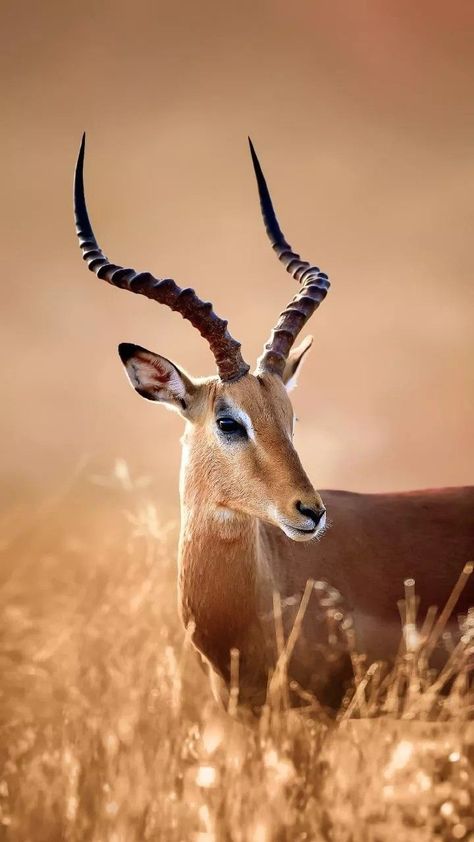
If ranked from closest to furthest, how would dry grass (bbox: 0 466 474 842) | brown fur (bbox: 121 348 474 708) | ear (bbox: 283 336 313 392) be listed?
dry grass (bbox: 0 466 474 842), brown fur (bbox: 121 348 474 708), ear (bbox: 283 336 313 392)

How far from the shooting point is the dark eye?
5462mm

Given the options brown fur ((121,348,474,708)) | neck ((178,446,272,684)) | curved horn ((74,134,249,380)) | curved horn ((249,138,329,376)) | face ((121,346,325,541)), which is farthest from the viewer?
curved horn ((249,138,329,376))

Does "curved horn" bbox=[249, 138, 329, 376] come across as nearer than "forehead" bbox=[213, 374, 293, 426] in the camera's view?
No

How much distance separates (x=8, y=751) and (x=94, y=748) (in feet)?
1.85

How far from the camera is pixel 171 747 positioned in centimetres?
506

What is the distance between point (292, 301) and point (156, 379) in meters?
1.20

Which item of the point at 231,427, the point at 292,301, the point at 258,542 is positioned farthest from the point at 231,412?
the point at 292,301

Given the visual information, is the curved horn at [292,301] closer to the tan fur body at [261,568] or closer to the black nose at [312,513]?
the tan fur body at [261,568]

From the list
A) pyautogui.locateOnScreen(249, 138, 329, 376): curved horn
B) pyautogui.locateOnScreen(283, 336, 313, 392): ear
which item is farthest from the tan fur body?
pyautogui.locateOnScreen(283, 336, 313, 392): ear

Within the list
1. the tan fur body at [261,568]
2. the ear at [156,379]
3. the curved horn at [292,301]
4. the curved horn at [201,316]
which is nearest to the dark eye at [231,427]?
the tan fur body at [261,568]

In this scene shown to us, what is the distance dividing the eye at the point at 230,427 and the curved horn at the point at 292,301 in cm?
66

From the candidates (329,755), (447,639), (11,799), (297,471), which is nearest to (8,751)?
(11,799)

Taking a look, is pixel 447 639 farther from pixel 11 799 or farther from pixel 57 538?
pixel 57 538

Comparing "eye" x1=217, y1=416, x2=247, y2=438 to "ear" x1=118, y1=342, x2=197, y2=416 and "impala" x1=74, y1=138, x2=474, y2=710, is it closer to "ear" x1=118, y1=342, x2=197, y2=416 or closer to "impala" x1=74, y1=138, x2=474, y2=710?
"impala" x1=74, y1=138, x2=474, y2=710
